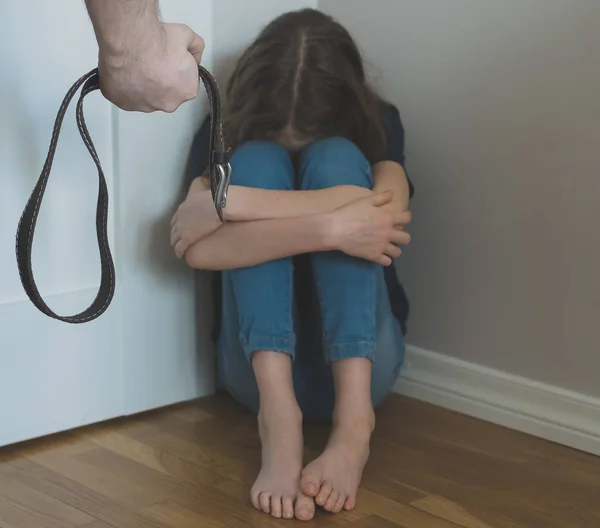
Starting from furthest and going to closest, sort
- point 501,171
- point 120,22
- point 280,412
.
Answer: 1. point 501,171
2. point 280,412
3. point 120,22

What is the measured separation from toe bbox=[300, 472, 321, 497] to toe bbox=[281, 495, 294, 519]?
0.9 inches

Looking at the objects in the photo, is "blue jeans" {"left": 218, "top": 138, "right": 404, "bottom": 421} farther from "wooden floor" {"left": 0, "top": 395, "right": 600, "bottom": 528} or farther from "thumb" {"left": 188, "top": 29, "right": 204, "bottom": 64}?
"thumb" {"left": 188, "top": 29, "right": 204, "bottom": 64}

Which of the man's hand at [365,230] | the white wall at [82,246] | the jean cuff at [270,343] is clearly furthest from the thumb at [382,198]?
the white wall at [82,246]

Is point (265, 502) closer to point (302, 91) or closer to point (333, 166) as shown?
point (333, 166)

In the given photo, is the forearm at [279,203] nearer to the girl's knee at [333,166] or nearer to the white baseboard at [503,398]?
the girl's knee at [333,166]

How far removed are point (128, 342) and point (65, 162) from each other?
0.32 metres

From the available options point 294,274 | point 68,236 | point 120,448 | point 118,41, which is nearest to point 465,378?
point 294,274

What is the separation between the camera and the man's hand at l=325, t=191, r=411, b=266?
1.38 meters

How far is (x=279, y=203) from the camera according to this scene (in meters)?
1.42

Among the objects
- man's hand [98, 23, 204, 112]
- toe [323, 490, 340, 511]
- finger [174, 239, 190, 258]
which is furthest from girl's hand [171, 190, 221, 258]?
man's hand [98, 23, 204, 112]

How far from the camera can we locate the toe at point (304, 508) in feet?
4.04

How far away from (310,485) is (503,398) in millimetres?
521

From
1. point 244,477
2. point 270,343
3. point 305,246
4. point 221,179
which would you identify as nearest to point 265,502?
point 244,477

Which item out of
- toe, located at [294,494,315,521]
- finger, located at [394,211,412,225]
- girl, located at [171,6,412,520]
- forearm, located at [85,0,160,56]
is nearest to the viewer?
forearm, located at [85,0,160,56]
